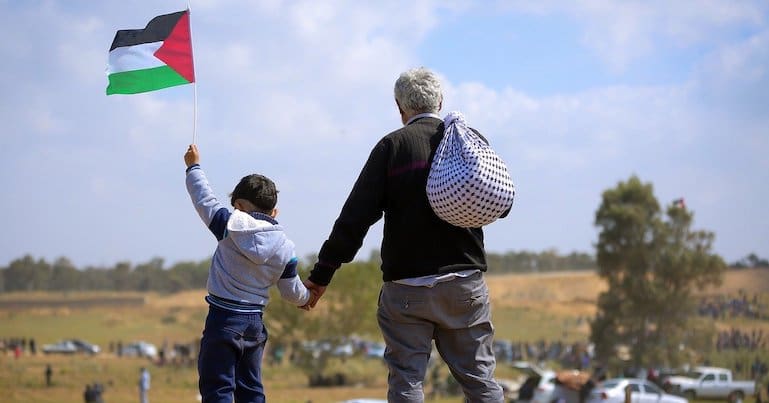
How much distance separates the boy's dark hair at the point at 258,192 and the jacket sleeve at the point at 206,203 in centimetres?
14

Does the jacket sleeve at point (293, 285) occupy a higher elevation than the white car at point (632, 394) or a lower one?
higher

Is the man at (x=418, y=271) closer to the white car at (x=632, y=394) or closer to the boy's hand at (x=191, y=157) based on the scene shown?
the boy's hand at (x=191, y=157)

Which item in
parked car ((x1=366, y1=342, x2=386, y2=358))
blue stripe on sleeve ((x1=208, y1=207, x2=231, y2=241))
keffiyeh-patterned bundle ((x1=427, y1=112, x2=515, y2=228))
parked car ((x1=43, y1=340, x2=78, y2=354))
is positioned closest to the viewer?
keffiyeh-patterned bundle ((x1=427, y1=112, x2=515, y2=228))

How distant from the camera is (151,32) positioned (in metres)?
6.91

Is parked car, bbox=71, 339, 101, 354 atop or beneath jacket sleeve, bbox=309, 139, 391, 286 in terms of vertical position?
beneath

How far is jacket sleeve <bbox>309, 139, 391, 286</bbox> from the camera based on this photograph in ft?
17.4

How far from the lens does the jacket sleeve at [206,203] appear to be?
5.60 metres

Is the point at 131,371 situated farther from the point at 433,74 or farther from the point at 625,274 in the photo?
the point at 433,74

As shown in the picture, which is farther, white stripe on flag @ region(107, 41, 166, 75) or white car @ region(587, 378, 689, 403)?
white car @ region(587, 378, 689, 403)

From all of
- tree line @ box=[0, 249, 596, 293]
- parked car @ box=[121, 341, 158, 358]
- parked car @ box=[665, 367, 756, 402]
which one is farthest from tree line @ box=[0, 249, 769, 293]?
parked car @ box=[665, 367, 756, 402]

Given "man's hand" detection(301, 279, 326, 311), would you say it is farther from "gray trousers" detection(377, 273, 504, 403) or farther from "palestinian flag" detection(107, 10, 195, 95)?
"palestinian flag" detection(107, 10, 195, 95)

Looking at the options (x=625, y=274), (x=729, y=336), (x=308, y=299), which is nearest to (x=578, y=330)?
(x=625, y=274)

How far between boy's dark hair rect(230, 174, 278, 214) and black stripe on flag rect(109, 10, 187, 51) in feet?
5.21

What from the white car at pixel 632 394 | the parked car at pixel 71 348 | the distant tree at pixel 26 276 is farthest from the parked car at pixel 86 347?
the distant tree at pixel 26 276
